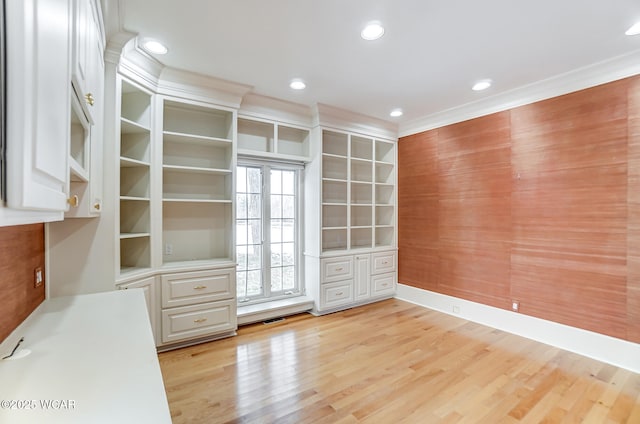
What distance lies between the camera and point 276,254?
13.2 ft

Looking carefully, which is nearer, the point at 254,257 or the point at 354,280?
the point at 254,257

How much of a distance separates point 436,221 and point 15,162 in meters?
4.29

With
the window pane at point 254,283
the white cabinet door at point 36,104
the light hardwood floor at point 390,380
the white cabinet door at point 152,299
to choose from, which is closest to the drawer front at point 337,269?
the light hardwood floor at point 390,380

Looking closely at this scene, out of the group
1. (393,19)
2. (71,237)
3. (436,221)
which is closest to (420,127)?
(436,221)

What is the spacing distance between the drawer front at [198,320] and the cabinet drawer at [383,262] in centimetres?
218

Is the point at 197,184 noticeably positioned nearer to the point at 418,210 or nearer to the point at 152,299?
the point at 152,299

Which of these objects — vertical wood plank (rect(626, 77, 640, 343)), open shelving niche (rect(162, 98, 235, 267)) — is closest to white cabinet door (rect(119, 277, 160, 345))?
open shelving niche (rect(162, 98, 235, 267))

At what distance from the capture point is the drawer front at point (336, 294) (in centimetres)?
398

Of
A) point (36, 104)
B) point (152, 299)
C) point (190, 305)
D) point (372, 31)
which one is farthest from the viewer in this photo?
point (190, 305)

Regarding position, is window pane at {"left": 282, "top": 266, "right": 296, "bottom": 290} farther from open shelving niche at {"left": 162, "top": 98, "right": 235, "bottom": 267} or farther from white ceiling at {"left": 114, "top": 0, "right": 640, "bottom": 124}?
white ceiling at {"left": 114, "top": 0, "right": 640, "bottom": 124}

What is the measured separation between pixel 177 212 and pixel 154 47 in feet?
5.33

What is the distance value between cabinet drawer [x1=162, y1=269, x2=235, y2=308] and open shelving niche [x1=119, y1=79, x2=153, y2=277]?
30 centimetres

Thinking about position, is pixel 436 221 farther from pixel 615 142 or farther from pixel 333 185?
pixel 615 142

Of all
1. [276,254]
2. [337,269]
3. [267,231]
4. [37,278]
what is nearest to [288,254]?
[276,254]
